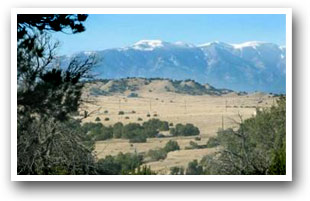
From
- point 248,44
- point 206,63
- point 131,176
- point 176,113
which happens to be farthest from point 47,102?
point 248,44

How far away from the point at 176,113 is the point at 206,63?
0.56 m

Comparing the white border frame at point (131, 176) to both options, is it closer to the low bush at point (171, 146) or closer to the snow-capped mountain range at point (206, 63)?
the snow-capped mountain range at point (206, 63)

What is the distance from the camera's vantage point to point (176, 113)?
16.9m

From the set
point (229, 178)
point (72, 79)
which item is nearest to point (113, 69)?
point (72, 79)

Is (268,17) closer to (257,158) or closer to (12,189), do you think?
(257,158)

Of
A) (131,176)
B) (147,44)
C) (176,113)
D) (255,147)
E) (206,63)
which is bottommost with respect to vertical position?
(131,176)

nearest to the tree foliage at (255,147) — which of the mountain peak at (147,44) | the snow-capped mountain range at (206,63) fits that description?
the snow-capped mountain range at (206,63)

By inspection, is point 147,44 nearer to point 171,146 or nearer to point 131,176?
point 171,146

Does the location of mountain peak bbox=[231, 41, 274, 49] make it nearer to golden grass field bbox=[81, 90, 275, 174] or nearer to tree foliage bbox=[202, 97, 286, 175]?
golden grass field bbox=[81, 90, 275, 174]

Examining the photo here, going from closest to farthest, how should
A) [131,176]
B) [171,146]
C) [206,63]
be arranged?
[131,176] < [171,146] < [206,63]

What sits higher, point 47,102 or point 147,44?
point 147,44

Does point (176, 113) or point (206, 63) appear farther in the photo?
point (206, 63)

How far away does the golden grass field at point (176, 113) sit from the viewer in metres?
16.9

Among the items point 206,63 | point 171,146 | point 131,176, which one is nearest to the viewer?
point 131,176
